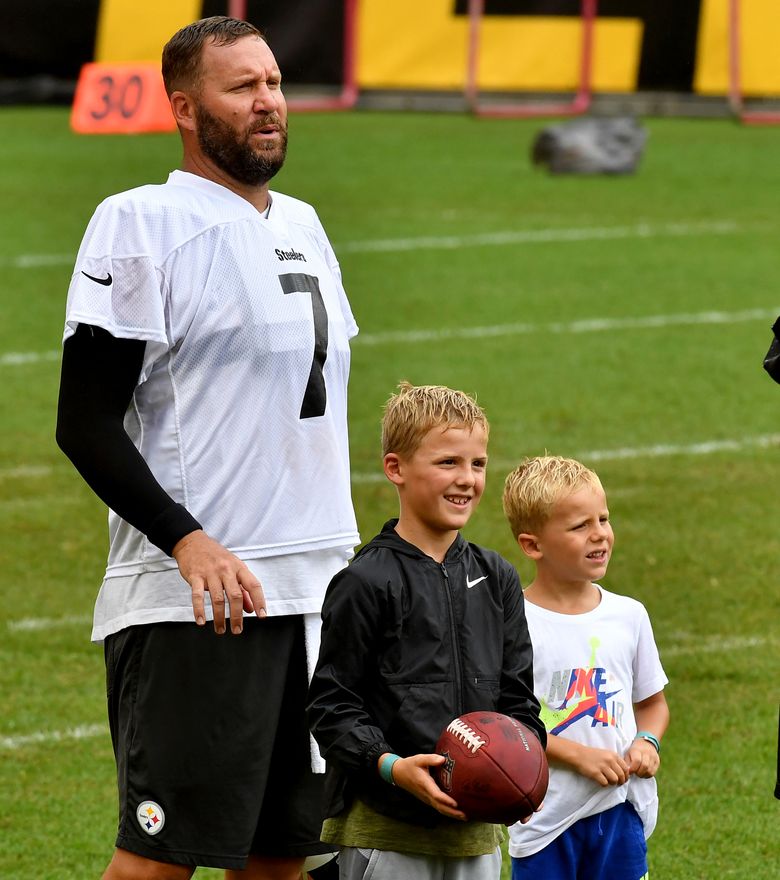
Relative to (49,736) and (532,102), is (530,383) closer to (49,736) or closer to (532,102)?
(49,736)

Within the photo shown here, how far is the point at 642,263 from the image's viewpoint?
55.3 feet

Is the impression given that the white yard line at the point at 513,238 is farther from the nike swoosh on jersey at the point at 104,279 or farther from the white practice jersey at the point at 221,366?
the nike swoosh on jersey at the point at 104,279

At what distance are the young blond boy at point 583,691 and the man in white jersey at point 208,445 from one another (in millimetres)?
501

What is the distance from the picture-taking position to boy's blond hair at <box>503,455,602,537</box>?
4.20 m

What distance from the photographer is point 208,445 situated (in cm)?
393

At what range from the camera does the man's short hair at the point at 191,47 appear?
3.99m

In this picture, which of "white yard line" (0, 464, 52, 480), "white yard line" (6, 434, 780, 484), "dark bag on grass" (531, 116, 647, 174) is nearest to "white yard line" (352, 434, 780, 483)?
"white yard line" (6, 434, 780, 484)

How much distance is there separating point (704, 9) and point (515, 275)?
8018 millimetres

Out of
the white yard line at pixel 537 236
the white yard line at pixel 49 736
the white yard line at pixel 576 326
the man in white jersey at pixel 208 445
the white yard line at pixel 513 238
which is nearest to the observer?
the man in white jersey at pixel 208 445

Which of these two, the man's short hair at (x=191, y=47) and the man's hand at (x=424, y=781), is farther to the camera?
the man's short hair at (x=191, y=47)

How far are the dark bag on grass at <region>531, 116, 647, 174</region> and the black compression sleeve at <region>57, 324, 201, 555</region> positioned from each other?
18635 mm

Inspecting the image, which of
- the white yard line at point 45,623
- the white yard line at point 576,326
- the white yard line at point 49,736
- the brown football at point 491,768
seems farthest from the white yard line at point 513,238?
the brown football at point 491,768

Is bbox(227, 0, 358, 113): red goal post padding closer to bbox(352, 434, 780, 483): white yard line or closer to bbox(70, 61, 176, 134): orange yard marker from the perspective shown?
bbox(70, 61, 176, 134): orange yard marker

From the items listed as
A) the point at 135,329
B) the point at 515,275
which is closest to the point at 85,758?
the point at 135,329
